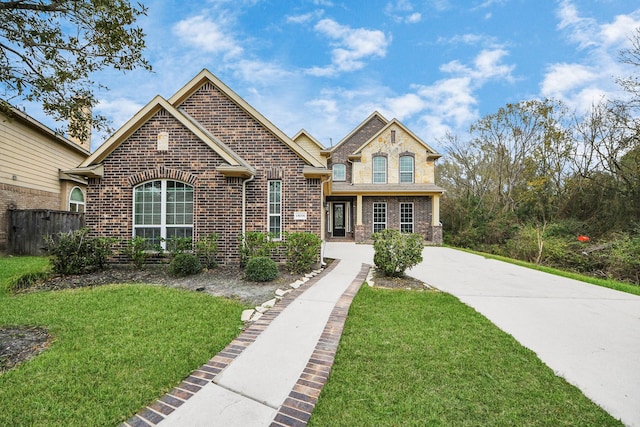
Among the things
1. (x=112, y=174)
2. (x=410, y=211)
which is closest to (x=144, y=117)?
(x=112, y=174)

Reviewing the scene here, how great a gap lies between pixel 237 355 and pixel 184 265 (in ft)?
16.3

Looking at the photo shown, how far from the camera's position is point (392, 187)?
1823 cm

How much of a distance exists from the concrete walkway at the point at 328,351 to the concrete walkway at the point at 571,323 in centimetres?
1

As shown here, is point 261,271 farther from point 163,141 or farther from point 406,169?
point 406,169

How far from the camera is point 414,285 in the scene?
23.8ft

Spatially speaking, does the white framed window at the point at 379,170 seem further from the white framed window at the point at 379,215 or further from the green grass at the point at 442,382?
the green grass at the point at 442,382

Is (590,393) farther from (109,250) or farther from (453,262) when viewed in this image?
(109,250)

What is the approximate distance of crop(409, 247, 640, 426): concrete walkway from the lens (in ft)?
10.0

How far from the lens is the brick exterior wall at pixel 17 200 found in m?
11.0

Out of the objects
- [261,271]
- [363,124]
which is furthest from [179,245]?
[363,124]

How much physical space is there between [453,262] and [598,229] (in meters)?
9.80

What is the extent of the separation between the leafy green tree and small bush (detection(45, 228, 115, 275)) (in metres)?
4.32

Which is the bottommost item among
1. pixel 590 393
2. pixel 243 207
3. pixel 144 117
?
pixel 590 393

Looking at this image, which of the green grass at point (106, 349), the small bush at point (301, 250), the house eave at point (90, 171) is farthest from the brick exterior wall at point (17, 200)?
the small bush at point (301, 250)
